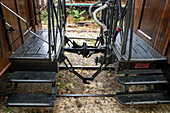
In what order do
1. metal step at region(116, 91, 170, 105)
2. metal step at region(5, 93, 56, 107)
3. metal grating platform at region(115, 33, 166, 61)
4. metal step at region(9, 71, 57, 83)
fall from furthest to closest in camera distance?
metal grating platform at region(115, 33, 166, 61) → metal step at region(116, 91, 170, 105) → metal step at region(9, 71, 57, 83) → metal step at region(5, 93, 56, 107)

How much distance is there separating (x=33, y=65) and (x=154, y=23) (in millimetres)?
3057

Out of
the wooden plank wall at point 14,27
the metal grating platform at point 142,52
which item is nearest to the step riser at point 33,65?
the wooden plank wall at point 14,27

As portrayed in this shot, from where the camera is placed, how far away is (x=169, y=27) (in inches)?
119

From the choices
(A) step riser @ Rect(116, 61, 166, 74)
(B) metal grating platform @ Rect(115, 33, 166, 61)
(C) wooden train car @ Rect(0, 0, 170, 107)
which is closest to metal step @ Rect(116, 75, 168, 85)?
(C) wooden train car @ Rect(0, 0, 170, 107)

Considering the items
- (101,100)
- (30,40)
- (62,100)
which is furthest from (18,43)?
(101,100)

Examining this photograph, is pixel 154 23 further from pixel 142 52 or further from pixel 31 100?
pixel 31 100

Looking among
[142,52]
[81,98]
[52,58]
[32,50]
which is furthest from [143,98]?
[32,50]

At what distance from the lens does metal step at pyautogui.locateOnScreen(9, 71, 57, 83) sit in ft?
8.65

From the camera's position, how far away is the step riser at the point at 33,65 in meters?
2.86

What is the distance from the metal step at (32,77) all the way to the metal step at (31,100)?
30 cm

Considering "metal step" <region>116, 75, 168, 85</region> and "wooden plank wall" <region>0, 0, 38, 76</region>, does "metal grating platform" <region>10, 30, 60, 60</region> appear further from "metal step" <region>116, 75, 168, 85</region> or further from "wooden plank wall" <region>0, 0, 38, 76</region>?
"metal step" <region>116, 75, 168, 85</region>

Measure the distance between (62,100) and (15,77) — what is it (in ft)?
3.86

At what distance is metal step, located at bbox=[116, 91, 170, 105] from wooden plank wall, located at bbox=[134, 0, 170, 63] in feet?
2.81

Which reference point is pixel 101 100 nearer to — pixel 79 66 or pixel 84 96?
pixel 84 96
